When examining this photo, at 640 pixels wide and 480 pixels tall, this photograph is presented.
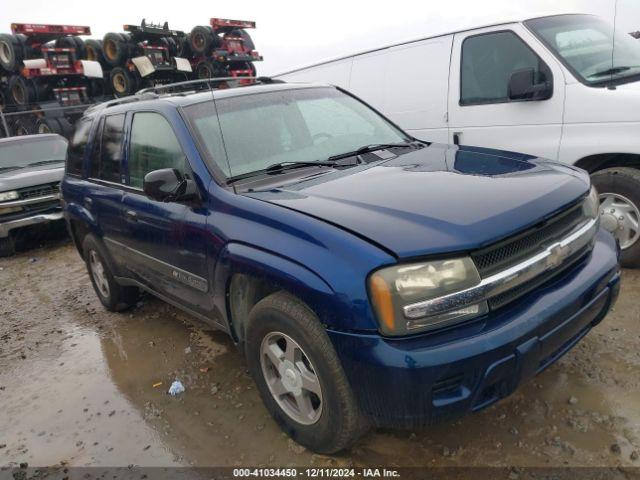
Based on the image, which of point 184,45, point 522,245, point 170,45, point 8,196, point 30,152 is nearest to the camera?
point 522,245

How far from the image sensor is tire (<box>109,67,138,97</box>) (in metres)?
A: 14.8

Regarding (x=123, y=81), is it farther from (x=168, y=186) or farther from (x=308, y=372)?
(x=308, y=372)

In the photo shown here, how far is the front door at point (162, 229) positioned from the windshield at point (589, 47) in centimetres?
316

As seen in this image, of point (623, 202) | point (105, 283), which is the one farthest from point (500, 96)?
point (105, 283)

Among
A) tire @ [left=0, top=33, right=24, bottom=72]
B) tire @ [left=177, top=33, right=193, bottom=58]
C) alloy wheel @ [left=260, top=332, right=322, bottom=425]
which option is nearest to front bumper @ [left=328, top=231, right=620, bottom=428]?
alloy wheel @ [left=260, top=332, right=322, bottom=425]

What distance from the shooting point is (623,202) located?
3.96 meters

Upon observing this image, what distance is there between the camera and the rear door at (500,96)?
164 inches

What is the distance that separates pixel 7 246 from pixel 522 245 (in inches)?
297

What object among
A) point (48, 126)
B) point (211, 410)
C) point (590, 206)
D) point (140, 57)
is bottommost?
point (211, 410)

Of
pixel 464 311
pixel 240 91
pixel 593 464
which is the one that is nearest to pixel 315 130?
pixel 240 91

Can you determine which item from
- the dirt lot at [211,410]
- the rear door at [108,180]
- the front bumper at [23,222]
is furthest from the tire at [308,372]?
the front bumper at [23,222]

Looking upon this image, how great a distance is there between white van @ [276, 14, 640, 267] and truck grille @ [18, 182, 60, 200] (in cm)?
509

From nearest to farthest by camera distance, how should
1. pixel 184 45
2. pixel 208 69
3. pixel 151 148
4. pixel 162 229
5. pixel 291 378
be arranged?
pixel 291 378 → pixel 162 229 → pixel 151 148 → pixel 208 69 → pixel 184 45

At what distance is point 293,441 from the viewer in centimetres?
262
